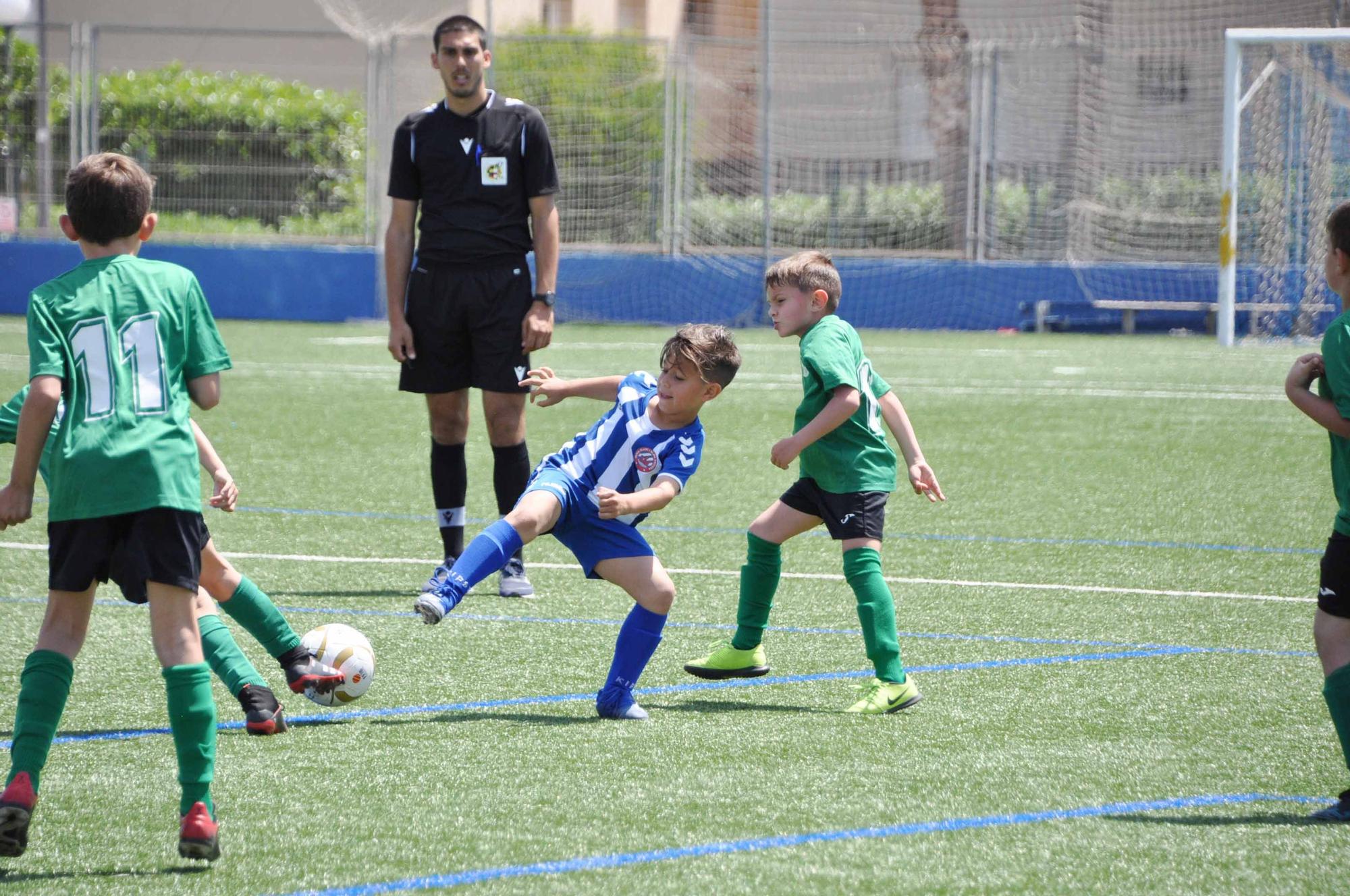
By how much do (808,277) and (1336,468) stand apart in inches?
60.2

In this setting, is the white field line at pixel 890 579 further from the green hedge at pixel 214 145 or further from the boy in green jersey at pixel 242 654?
the green hedge at pixel 214 145

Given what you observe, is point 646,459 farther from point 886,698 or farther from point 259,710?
point 259,710

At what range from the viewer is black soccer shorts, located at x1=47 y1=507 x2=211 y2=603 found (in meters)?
3.03

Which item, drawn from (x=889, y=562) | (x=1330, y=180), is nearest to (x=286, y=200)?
(x=1330, y=180)

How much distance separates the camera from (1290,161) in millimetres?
16703

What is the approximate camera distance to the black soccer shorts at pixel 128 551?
3033 mm

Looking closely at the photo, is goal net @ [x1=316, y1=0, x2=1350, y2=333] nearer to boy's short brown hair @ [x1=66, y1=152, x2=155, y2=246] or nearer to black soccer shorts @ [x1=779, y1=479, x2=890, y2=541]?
black soccer shorts @ [x1=779, y1=479, x2=890, y2=541]

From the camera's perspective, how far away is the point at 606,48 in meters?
23.8

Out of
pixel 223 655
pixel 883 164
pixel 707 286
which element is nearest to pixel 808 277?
pixel 223 655

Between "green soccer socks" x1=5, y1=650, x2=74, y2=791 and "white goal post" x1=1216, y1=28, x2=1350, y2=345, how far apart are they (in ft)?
47.3

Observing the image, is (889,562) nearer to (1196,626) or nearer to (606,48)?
(1196,626)

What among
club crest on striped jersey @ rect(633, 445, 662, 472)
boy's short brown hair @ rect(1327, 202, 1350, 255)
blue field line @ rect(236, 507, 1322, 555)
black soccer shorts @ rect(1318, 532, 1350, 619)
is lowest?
blue field line @ rect(236, 507, 1322, 555)

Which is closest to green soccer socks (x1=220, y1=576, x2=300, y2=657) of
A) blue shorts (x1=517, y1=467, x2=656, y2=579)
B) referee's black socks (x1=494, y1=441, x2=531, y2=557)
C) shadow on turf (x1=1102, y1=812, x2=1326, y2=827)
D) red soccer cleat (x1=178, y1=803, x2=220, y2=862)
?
blue shorts (x1=517, y1=467, x2=656, y2=579)

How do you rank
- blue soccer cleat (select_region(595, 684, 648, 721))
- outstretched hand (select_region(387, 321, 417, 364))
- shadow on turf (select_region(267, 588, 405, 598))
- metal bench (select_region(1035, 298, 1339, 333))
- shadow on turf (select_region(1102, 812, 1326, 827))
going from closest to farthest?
shadow on turf (select_region(1102, 812, 1326, 827)), blue soccer cleat (select_region(595, 684, 648, 721)), shadow on turf (select_region(267, 588, 405, 598)), outstretched hand (select_region(387, 321, 417, 364)), metal bench (select_region(1035, 298, 1339, 333))
